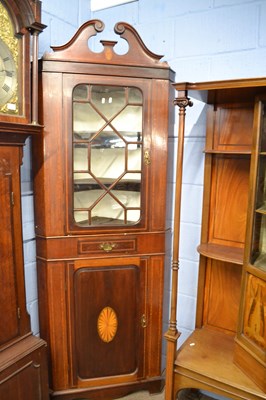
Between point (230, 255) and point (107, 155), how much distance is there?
0.83m

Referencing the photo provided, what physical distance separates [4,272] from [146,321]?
2.81 feet

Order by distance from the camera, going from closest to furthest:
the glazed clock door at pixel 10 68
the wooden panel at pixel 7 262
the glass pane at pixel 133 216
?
the glazed clock door at pixel 10 68 < the wooden panel at pixel 7 262 < the glass pane at pixel 133 216

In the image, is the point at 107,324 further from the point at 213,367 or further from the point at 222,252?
the point at 222,252

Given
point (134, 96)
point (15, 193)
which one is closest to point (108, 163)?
point (134, 96)

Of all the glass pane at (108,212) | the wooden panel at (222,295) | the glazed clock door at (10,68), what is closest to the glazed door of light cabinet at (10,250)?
the glazed clock door at (10,68)

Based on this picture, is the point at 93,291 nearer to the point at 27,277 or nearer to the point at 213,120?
the point at 27,277

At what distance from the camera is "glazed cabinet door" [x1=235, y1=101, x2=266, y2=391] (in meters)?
1.42

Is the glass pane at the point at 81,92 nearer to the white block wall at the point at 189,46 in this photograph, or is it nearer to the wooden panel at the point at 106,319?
the white block wall at the point at 189,46

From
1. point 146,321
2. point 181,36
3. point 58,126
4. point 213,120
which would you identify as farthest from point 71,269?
point 181,36

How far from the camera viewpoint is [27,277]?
6.02 feet

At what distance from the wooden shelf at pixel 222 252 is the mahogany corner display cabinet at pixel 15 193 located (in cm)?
93

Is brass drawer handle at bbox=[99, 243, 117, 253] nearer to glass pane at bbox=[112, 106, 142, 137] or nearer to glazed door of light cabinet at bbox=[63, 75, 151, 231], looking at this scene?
glazed door of light cabinet at bbox=[63, 75, 151, 231]

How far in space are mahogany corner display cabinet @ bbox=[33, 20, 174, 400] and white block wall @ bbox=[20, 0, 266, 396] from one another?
0.19 metres

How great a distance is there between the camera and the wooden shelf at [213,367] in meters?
1.48
